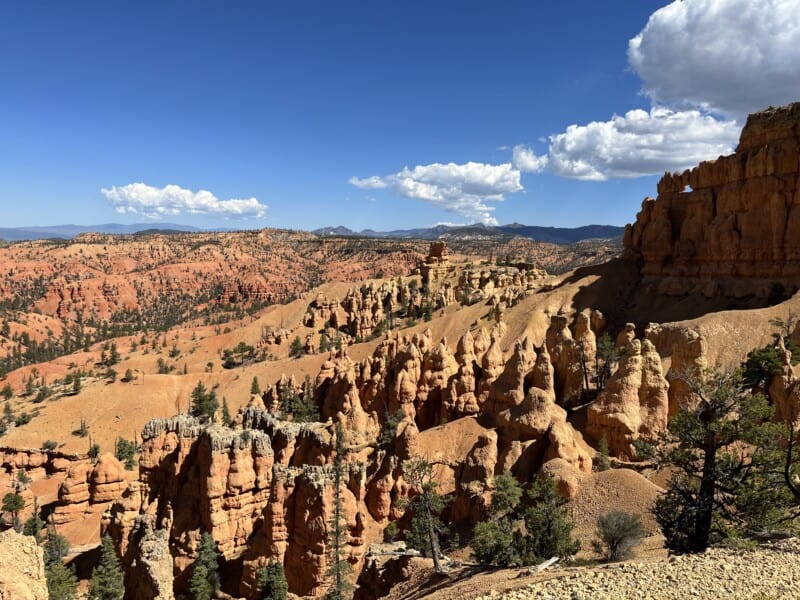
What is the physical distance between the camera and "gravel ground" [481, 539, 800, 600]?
11.4 metres

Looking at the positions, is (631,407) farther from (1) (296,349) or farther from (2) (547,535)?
(1) (296,349)

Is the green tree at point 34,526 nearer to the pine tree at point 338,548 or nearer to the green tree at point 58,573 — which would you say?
the green tree at point 58,573

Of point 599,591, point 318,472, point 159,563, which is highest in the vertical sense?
point 599,591

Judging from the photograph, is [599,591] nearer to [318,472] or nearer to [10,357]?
[318,472]

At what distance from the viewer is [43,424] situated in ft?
201

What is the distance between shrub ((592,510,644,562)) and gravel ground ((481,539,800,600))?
509 cm

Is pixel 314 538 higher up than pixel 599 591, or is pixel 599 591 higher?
pixel 599 591

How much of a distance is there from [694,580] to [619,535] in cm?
684

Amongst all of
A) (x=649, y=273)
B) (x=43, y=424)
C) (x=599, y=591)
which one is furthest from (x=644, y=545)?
(x=43, y=424)

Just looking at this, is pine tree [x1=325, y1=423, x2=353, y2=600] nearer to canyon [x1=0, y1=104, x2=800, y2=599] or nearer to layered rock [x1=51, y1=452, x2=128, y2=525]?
canyon [x1=0, y1=104, x2=800, y2=599]

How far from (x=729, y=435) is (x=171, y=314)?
16665 cm

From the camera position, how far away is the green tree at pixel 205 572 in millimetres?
25453

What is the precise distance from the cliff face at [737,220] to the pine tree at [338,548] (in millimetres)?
45864

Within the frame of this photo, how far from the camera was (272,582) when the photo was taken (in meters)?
24.5
